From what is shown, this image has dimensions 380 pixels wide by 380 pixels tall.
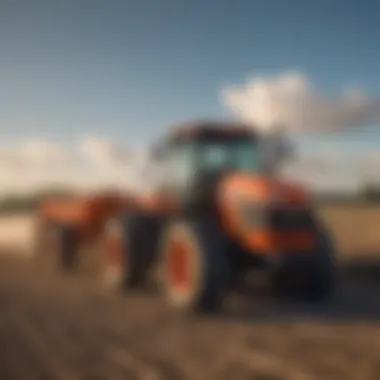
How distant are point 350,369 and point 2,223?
6.31 metres

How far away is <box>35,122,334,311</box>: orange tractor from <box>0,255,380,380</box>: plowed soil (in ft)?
0.70

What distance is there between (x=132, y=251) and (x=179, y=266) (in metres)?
0.57

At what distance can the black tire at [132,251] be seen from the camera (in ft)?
18.3

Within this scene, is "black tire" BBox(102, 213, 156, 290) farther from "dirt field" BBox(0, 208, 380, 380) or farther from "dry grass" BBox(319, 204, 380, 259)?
"dry grass" BBox(319, 204, 380, 259)

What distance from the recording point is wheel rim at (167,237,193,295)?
5.02 metres

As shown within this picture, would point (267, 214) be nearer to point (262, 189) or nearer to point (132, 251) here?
point (262, 189)

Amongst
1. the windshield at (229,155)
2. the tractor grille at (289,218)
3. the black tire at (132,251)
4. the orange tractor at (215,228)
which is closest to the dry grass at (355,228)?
the orange tractor at (215,228)

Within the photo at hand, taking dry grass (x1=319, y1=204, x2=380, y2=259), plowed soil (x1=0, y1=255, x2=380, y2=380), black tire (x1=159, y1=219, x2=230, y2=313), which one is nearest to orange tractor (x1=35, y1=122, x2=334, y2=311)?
black tire (x1=159, y1=219, x2=230, y2=313)

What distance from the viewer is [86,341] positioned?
4070 mm

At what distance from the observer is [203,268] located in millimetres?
4805

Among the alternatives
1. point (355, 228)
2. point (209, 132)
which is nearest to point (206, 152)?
point (209, 132)

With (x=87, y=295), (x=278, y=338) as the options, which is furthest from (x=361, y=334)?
(x=87, y=295)

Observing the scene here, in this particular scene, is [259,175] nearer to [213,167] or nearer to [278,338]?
[213,167]

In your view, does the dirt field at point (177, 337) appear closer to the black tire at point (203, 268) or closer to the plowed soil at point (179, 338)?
the plowed soil at point (179, 338)
